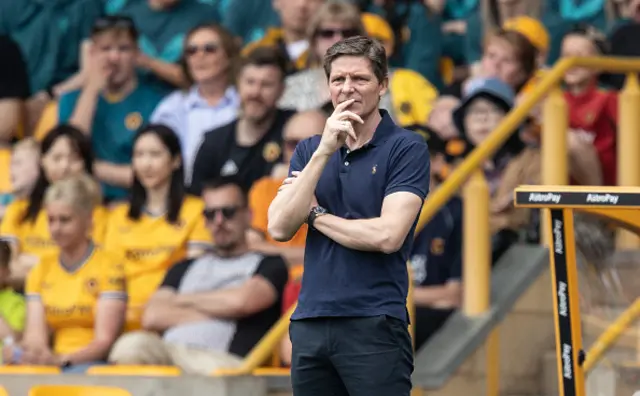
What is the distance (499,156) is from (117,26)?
2990 millimetres

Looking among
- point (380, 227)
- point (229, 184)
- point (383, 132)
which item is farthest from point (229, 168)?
point (380, 227)

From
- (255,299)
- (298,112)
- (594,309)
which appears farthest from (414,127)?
(594,309)

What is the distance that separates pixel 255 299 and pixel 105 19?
2.99 meters

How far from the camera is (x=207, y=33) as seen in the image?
9680 mm

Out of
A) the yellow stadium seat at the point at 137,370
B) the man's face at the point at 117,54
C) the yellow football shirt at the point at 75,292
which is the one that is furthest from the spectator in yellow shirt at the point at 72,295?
the man's face at the point at 117,54

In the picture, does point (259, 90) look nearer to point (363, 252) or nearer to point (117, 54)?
point (117, 54)

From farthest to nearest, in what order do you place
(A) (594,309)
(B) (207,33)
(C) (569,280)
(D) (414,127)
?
(B) (207,33) < (D) (414,127) < (A) (594,309) < (C) (569,280)

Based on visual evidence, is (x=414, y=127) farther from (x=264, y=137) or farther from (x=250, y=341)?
(x=250, y=341)

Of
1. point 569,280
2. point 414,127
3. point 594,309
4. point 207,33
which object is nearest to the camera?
point 569,280

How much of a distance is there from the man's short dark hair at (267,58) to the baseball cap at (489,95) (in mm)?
1163

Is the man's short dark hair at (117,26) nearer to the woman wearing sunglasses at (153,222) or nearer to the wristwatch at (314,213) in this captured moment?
the woman wearing sunglasses at (153,222)

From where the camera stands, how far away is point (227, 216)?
8.31 m

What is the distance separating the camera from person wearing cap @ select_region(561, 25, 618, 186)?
8.27 metres

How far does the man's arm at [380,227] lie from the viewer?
414 centimetres
